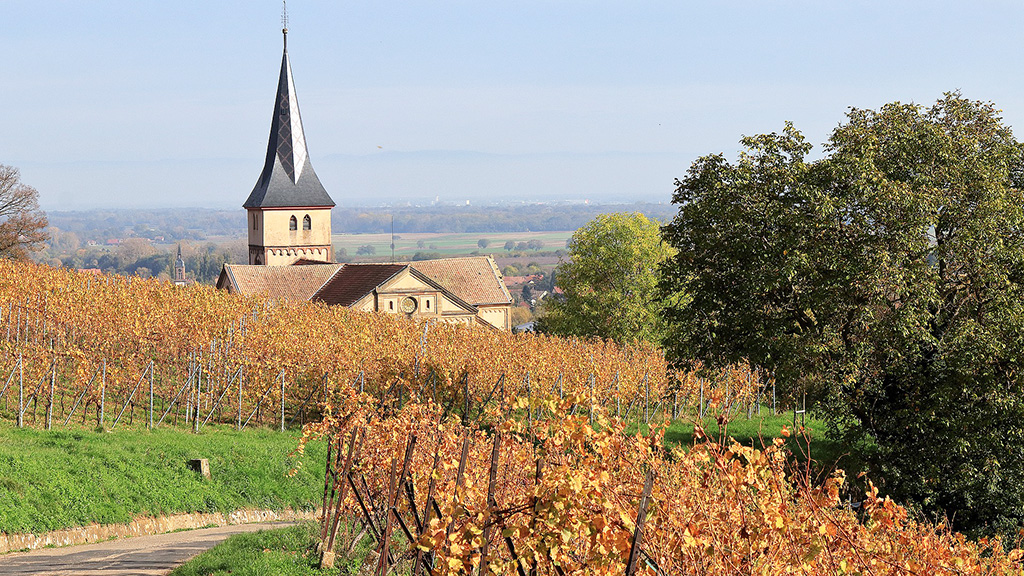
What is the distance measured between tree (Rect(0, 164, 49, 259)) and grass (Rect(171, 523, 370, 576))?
45094 mm

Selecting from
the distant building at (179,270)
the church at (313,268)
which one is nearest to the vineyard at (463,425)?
the church at (313,268)

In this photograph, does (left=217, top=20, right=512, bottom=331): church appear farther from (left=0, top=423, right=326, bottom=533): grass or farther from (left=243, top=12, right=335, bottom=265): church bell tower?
(left=0, top=423, right=326, bottom=533): grass

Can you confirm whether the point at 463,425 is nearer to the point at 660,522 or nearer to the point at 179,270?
the point at 660,522

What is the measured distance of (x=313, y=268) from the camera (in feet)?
197

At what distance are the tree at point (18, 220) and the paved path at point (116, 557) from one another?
4233 cm

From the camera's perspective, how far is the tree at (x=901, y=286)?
18.1m

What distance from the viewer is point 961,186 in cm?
1895

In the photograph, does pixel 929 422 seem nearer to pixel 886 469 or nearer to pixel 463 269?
pixel 886 469

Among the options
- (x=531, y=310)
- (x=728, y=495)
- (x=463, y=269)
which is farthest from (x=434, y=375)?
(x=531, y=310)

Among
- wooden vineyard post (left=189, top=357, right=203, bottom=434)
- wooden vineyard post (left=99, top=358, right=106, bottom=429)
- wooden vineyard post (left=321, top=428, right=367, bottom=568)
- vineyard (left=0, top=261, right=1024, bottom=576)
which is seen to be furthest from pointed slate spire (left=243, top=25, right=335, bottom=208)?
wooden vineyard post (left=321, top=428, right=367, bottom=568)

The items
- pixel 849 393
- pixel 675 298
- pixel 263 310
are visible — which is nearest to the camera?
pixel 849 393

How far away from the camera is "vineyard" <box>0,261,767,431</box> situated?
2298 centimetres

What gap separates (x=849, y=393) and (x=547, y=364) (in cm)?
1022

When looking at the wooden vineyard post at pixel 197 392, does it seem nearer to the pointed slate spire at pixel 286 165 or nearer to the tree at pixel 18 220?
the tree at pixel 18 220
